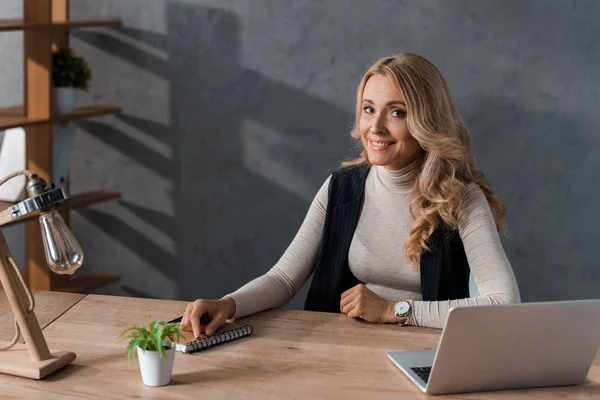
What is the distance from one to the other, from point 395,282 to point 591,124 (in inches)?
60.1

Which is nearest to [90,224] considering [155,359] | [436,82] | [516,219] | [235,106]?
[235,106]

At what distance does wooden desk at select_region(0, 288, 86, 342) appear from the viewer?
6.06 feet

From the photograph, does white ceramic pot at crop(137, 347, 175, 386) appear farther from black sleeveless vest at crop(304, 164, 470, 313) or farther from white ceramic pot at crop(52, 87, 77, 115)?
white ceramic pot at crop(52, 87, 77, 115)

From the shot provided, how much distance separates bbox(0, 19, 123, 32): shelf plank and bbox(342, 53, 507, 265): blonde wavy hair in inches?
57.5

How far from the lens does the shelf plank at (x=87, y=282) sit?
3.66m

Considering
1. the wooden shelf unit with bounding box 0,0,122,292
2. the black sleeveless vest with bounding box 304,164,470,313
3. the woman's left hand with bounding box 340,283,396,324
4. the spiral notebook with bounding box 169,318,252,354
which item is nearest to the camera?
the spiral notebook with bounding box 169,318,252,354

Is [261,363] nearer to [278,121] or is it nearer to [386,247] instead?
[386,247]

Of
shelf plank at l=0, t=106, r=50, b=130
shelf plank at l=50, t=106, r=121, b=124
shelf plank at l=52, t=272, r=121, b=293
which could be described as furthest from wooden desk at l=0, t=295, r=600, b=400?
Result: shelf plank at l=52, t=272, r=121, b=293

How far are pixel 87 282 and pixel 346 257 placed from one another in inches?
73.7

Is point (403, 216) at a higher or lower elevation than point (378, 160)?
lower

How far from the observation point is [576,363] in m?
1.59

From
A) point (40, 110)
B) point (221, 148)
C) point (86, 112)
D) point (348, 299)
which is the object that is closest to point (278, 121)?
point (221, 148)

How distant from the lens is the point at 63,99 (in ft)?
11.3

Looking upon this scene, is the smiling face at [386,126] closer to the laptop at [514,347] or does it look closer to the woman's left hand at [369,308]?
the woman's left hand at [369,308]
